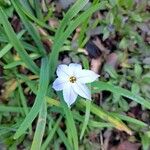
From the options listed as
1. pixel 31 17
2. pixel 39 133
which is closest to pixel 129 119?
pixel 39 133

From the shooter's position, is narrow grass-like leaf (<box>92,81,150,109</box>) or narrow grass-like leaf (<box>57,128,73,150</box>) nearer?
narrow grass-like leaf (<box>92,81,150,109</box>)

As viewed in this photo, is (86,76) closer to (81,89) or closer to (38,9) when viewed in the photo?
(81,89)

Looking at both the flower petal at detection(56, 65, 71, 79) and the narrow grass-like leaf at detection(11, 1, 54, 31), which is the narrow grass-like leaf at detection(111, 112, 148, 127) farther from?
the narrow grass-like leaf at detection(11, 1, 54, 31)

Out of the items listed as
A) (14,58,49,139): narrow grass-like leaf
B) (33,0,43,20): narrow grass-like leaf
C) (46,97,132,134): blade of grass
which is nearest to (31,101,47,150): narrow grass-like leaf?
(14,58,49,139): narrow grass-like leaf

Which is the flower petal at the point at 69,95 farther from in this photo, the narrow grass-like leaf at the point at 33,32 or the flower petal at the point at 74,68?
the narrow grass-like leaf at the point at 33,32

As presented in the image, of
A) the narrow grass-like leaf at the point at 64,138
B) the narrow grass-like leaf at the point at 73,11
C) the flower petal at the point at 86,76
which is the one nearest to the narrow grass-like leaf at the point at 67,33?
the narrow grass-like leaf at the point at 73,11

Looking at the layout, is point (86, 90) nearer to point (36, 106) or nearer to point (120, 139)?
point (36, 106)
